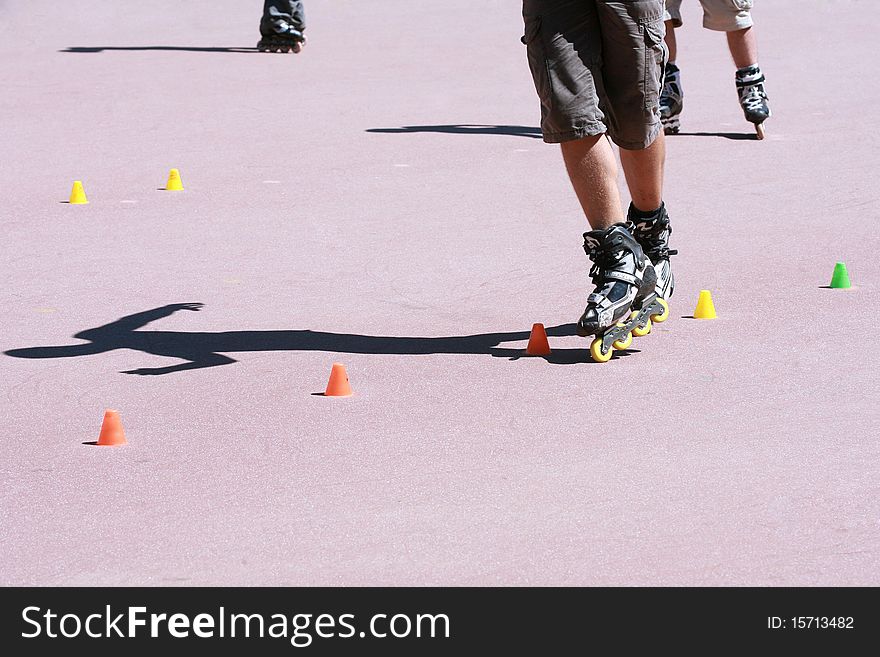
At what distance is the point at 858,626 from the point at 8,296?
13.6 ft

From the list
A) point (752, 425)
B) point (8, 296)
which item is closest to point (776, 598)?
point (752, 425)

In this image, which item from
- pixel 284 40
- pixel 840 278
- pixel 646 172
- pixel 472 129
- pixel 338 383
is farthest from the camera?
pixel 284 40

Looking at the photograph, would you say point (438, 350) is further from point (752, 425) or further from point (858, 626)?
point (858, 626)

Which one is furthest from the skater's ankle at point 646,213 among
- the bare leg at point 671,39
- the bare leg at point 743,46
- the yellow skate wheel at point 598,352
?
the bare leg at point 743,46

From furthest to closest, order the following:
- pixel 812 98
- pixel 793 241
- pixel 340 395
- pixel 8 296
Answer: pixel 812 98 → pixel 793 241 → pixel 8 296 → pixel 340 395

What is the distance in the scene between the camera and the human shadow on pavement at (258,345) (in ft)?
17.0

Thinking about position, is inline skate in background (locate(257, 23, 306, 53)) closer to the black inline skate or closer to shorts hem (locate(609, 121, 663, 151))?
the black inline skate

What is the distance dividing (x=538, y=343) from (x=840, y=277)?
1.56m

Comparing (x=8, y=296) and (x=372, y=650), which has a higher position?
(x=8, y=296)

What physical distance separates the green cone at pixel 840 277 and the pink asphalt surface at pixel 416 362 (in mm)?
96

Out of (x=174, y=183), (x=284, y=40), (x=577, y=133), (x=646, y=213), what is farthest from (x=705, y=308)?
(x=284, y=40)

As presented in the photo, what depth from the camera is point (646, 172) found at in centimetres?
549

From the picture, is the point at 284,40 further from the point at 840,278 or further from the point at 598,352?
the point at 598,352

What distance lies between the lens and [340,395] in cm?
469
